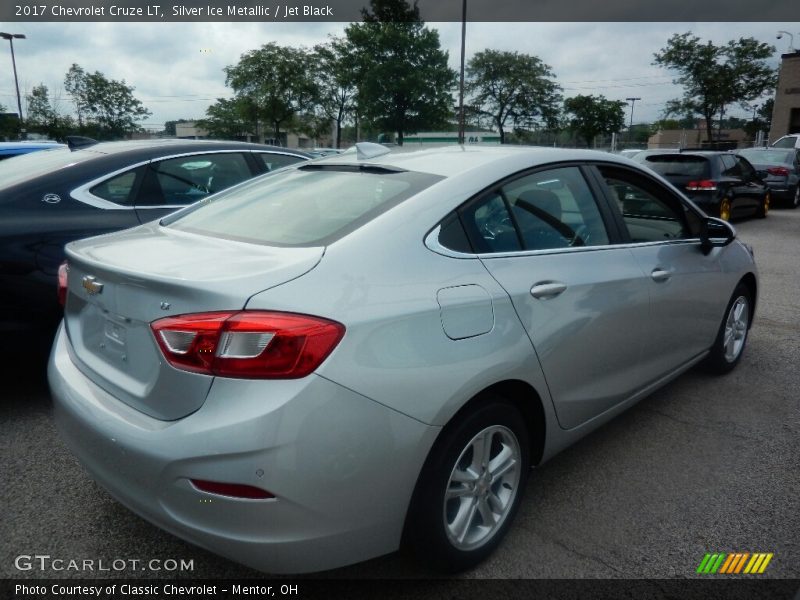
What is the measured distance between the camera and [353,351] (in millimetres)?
1799

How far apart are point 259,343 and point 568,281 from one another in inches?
54.9

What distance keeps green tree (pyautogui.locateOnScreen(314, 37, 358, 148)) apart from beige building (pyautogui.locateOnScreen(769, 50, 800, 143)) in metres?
31.5

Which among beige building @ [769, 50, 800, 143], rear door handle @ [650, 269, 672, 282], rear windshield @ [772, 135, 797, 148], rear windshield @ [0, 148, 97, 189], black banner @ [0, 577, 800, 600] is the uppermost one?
beige building @ [769, 50, 800, 143]

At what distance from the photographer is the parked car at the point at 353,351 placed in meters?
1.74

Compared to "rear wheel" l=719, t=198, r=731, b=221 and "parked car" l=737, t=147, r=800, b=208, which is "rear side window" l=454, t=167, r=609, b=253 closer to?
"rear wheel" l=719, t=198, r=731, b=221

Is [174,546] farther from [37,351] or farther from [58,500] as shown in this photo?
[37,351]

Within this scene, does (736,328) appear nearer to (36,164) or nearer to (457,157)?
(457,157)

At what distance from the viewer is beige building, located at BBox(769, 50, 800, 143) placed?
147ft

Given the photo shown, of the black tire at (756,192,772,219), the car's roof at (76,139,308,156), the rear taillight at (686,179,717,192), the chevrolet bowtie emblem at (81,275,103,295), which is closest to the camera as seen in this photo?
the chevrolet bowtie emblem at (81,275,103,295)

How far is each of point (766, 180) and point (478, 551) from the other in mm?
17789

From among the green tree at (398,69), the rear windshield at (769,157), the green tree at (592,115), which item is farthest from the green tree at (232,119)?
the rear windshield at (769,157)

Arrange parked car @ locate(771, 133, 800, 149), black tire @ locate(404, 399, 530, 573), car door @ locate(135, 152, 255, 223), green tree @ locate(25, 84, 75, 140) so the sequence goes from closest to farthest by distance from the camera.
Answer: black tire @ locate(404, 399, 530, 573) → car door @ locate(135, 152, 255, 223) → parked car @ locate(771, 133, 800, 149) → green tree @ locate(25, 84, 75, 140)

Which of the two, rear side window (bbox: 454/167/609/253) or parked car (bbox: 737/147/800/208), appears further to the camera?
parked car (bbox: 737/147/800/208)

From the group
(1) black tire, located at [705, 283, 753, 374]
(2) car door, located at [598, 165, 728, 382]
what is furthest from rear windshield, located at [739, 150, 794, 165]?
(2) car door, located at [598, 165, 728, 382]
